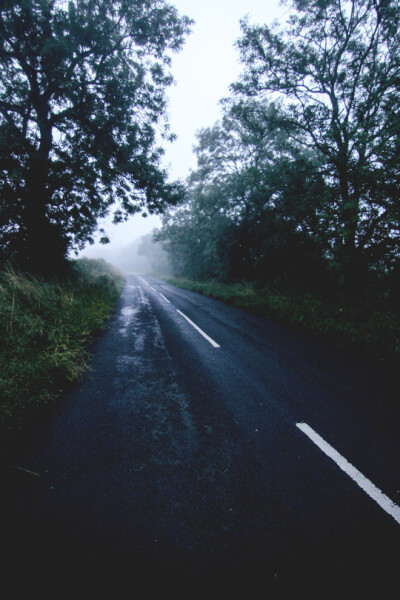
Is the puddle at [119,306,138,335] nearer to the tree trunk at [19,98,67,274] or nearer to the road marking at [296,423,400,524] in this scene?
the tree trunk at [19,98,67,274]

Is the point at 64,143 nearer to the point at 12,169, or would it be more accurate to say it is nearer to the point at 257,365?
the point at 12,169

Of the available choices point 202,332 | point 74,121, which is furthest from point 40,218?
point 202,332

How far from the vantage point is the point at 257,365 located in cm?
509

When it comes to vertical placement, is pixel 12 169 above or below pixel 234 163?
below

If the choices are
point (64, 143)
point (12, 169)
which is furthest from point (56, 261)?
point (64, 143)

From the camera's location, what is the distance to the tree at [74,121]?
849cm

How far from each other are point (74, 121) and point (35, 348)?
421 inches

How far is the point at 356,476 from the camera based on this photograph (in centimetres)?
233

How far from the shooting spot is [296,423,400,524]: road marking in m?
2.02

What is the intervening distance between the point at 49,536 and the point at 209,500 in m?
1.23

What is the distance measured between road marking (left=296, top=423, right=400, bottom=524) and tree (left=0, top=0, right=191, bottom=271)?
1094 cm

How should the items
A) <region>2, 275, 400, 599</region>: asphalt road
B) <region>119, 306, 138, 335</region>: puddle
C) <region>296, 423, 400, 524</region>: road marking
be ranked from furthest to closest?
<region>119, 306, 138, 335</region>: puddle → <region>296, 423, 400, 524</region>: road marking → <region>2, 275, 400, 599</region>: asphalt road

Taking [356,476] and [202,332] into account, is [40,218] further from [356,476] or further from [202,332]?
[356,476]

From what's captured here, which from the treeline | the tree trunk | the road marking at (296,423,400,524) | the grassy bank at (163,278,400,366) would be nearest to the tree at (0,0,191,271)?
the tree trunk
